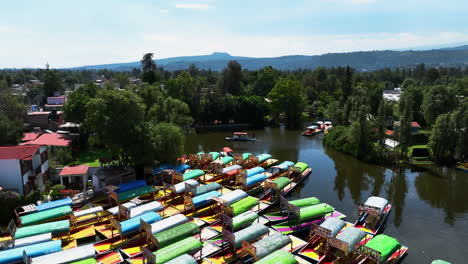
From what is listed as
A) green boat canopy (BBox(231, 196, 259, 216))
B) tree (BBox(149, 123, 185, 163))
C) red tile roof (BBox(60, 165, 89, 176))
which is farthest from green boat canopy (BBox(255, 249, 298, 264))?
red tile roof (BBox(60, 165, 89, 176))

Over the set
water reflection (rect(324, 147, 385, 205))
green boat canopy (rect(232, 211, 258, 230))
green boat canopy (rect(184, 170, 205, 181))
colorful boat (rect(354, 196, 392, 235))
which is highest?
green boat canopy (rect(184, 170, 205, 181))

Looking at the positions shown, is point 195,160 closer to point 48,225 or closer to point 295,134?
point 48,225

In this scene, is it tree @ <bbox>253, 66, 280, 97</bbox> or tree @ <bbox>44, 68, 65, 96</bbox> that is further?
tree @ <bbox>253, 66, 280, 97</bbox>

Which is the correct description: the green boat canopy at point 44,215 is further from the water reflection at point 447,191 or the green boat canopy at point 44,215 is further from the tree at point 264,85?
the tree at point 264,85

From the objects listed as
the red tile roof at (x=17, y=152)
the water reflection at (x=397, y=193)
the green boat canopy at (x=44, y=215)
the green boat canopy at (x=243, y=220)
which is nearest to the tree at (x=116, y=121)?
the red tile roof at (x=17, y=152)

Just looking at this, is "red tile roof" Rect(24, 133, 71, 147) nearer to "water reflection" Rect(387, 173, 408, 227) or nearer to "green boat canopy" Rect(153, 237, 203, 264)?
"green boat canopy" Rect(153, 237, 203, 264)

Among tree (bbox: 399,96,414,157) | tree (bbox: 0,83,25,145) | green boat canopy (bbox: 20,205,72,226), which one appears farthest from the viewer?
tree (bbox: 399,96,414,157)

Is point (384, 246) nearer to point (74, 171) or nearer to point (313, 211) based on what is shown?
point (313, 211)
